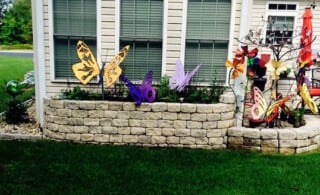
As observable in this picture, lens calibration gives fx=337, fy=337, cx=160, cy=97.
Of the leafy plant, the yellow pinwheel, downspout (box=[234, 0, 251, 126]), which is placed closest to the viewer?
the yellow pinwheel

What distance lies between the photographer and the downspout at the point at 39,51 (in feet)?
18.6

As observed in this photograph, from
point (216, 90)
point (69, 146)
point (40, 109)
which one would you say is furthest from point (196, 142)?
point (40, 109)

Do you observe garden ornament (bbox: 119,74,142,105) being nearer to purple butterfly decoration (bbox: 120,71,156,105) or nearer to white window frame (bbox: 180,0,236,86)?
purple butterfly decoration (bbox: 120,71,156,105)

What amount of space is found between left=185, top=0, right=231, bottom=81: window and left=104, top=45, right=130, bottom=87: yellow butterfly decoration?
1126 millimetres

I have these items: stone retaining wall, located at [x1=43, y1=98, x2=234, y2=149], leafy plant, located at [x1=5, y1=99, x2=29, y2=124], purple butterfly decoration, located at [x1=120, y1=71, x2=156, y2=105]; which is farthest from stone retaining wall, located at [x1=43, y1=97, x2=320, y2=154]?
leafy plant, located at [x1=5, y1=99, x2=29, y2=124]

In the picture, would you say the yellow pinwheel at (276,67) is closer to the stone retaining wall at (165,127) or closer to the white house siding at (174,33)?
the stone retaining wall at (165,127)

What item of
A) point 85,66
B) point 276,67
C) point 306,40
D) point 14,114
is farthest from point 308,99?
point 14,114

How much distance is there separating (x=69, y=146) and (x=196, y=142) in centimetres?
204

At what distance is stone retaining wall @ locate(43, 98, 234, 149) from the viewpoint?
5383mm

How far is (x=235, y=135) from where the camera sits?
17.7ft

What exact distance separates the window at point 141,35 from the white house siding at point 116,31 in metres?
0.11

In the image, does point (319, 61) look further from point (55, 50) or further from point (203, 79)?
point (55, 50)

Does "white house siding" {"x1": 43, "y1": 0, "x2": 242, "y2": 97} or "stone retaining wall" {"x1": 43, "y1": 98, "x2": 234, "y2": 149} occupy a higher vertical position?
"white house siding" {"x1": 43, "y1": 0, "x2": 242, "y2": 97}

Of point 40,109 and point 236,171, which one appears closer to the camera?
point 236,171
